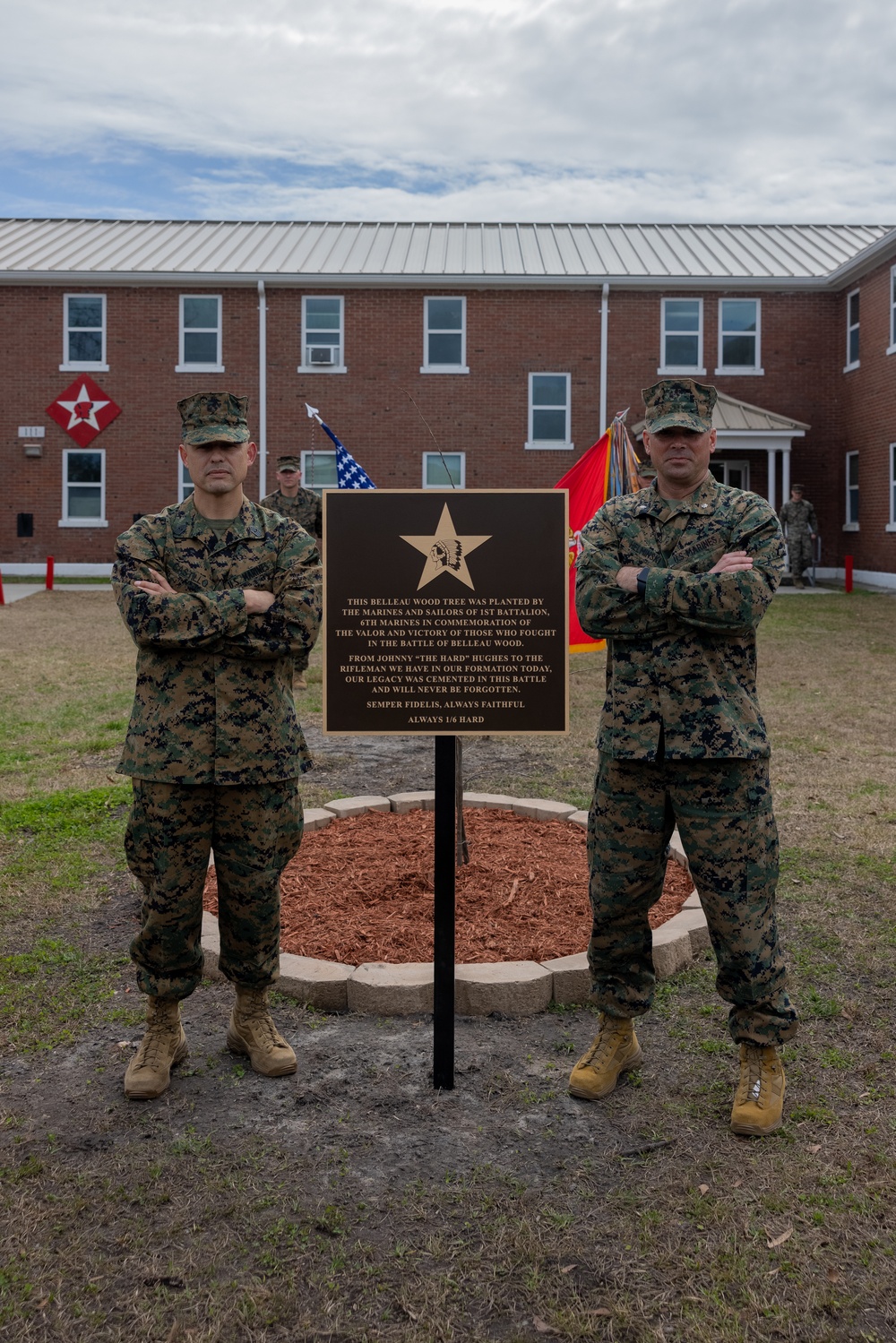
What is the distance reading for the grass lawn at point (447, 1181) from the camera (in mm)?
2533

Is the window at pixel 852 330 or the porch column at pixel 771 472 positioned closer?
the porch column at pixel 771 472

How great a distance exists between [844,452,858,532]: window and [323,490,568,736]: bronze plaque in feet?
75.0

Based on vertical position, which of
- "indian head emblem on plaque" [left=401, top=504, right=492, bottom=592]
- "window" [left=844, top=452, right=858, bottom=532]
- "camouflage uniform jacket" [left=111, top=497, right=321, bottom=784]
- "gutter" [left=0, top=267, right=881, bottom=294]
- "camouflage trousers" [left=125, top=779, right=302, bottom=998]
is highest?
"gutter" [left=0, top=267, right=881, bottom=294]

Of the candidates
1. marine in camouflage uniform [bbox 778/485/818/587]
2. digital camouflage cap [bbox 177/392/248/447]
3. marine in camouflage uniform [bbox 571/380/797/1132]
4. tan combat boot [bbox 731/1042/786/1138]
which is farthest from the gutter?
tan combat boot [bbox 731/1042/786/1138]

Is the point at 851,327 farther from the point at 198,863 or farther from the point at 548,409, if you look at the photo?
the point at 198,863

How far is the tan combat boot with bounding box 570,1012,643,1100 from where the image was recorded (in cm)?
348

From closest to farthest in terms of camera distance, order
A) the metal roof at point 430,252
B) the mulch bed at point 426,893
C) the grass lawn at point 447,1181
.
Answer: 1. the grass lawn at point 447,1181
2. the mulch bed at point 426,893
3. the metal roof at point 430,252

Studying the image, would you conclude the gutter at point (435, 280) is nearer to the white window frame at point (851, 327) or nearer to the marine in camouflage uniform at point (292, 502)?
the white window frame at point (851, 327)

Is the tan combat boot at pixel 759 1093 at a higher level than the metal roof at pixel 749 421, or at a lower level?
lower

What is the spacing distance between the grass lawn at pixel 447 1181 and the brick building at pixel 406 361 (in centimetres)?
2136

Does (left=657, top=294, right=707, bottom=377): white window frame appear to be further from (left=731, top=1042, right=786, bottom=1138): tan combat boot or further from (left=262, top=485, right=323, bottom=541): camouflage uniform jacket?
(left=731, top=1042, right=786, bottom=1138): tan combat boot

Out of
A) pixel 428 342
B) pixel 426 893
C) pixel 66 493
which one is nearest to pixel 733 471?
pixel 428 342

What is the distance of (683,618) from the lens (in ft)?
10.5

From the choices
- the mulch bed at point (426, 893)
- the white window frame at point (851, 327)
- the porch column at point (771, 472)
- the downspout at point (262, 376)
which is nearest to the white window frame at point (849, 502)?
the porch column at point (771, 472)
